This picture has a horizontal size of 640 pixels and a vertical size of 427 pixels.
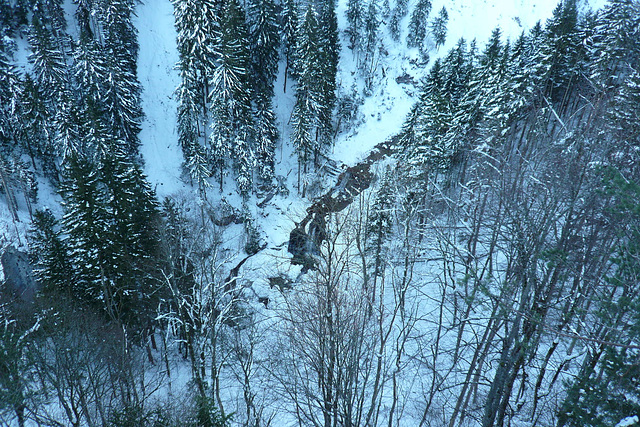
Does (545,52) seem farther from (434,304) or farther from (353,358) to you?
(353,358)

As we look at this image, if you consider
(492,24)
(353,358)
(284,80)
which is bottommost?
(353,358)

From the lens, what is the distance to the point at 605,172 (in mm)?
7129

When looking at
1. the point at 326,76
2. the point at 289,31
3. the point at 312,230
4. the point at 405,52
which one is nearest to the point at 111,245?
the point at 312,230

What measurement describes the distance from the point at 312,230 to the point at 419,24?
4071 cm

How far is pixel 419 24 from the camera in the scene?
52.6 meters

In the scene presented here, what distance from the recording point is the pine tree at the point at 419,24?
172 ft

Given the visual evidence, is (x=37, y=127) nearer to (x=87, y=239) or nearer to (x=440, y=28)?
(x=87, y=239)

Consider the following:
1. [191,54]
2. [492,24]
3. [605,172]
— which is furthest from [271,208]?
[492,24]

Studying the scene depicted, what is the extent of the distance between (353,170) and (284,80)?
1576 cm

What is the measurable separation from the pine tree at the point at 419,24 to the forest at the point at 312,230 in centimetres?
30

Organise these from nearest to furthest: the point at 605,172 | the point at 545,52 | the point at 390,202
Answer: the point at 605,172 < the point at 390,202 < the point at 545,52

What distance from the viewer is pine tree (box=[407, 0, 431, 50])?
5231cm

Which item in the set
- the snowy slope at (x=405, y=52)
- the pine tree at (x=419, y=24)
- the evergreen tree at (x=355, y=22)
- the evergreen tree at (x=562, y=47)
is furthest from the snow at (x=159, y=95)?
the evergreen tree at (x=562, y=47)

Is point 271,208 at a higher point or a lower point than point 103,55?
lower
